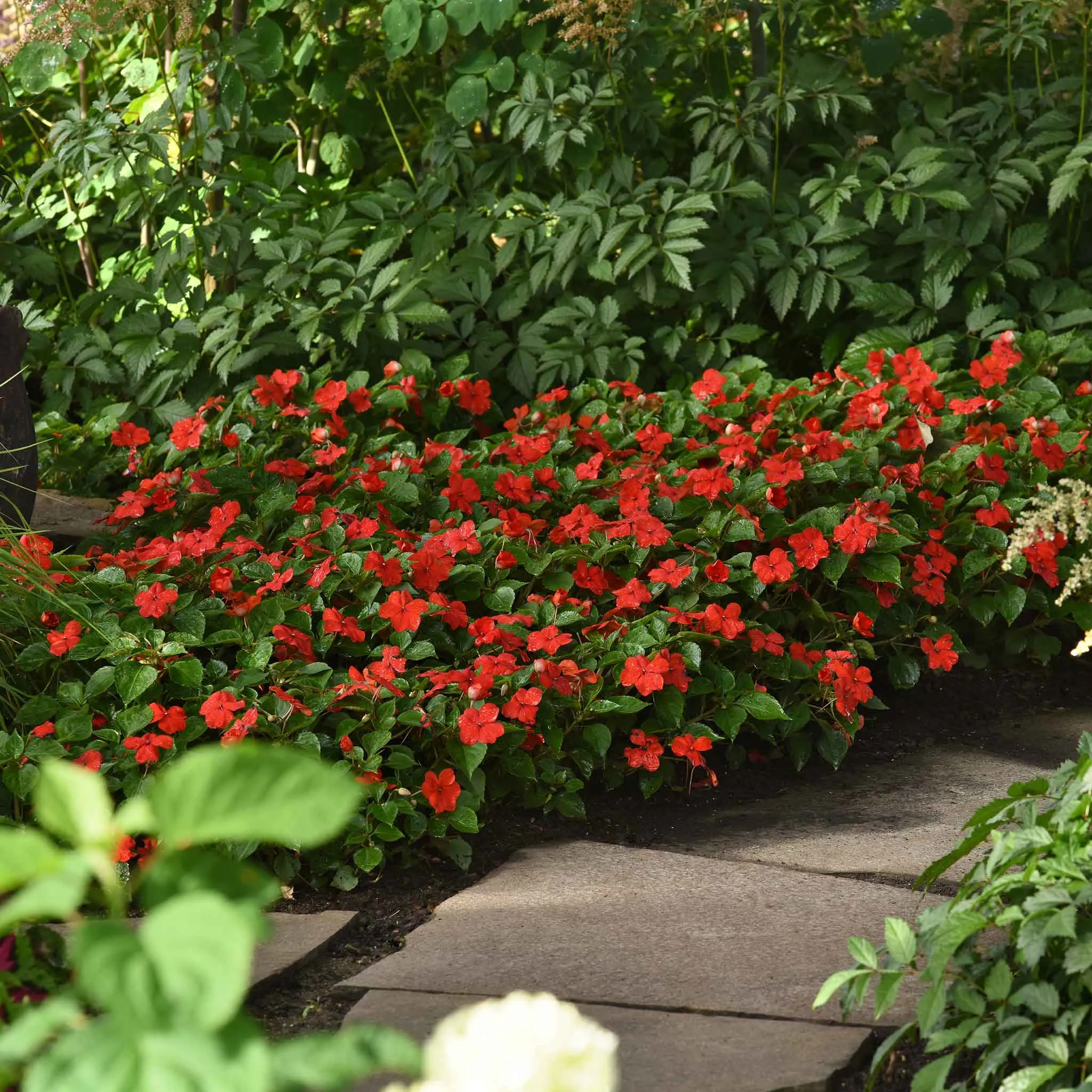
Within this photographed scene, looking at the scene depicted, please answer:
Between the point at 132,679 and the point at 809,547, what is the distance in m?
1.33

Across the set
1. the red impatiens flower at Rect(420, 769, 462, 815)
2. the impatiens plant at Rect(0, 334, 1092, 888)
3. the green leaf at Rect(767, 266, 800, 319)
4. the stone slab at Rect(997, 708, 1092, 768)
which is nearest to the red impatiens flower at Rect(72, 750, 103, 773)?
the impatiens plant at Rect(0, 334, 1092, 888)

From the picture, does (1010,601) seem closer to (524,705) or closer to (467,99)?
(524,705)

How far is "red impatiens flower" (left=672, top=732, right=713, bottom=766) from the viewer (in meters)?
2.45

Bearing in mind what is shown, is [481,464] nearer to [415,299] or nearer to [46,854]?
[415,299]

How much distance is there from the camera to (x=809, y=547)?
2744 millimetres

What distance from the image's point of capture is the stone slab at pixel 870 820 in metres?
2.30

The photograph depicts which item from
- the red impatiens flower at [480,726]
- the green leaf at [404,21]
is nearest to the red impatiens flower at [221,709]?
the red impatiens flower at [480,726]

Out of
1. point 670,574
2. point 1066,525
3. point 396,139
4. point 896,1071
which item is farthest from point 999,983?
point 396,139

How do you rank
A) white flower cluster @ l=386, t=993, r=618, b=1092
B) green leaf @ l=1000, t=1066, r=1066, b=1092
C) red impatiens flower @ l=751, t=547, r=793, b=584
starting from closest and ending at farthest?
white flower cluster @ l=386, t=993, r=618, b=1092, green leaf @ l=1000, t=1066, r=1066, b=1092, red impatiens flower @ l=751, t=547, r=793, b=584

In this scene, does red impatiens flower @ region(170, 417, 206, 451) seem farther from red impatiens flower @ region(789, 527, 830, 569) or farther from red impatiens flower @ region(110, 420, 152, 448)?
red impatiens flower @ region(789, 527, 830, 569)

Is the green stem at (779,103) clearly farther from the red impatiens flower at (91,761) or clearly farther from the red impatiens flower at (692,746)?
the red impatiens flower at (91,761)

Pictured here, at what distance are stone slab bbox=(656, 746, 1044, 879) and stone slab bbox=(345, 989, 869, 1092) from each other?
60 cm

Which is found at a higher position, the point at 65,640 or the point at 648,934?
the point at 65,640

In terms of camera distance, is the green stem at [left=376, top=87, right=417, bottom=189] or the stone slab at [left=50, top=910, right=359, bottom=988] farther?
the green stem at [left=376, top=87, right=417, bottom=189]
